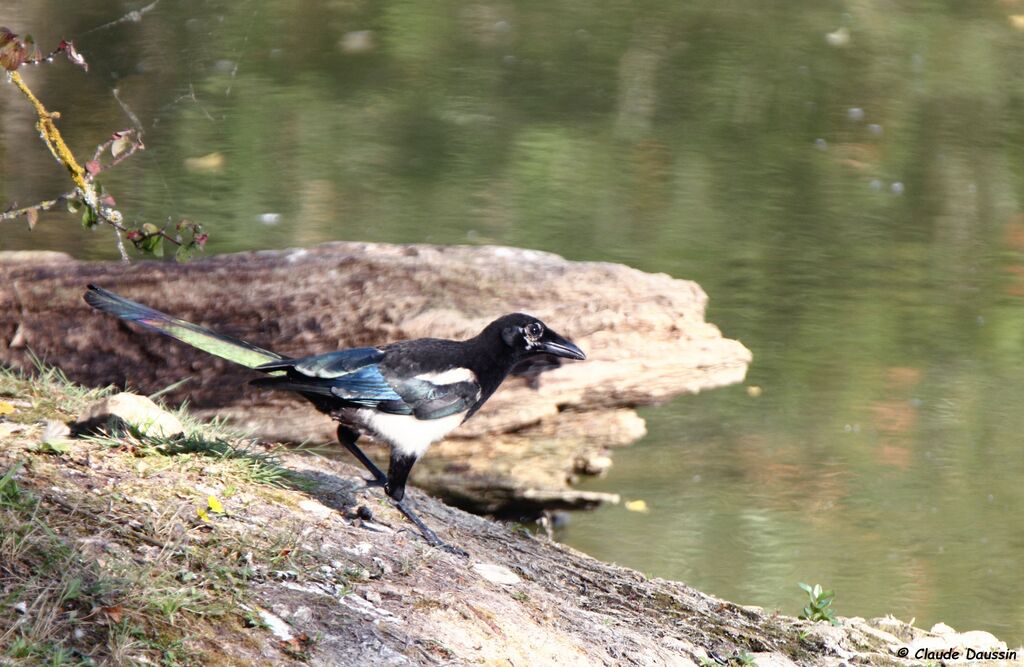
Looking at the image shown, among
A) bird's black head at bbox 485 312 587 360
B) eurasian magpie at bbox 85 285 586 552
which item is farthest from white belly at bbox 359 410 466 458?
bird's black head at bbox 485 312 587 360

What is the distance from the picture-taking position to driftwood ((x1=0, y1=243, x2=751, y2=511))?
4.03m

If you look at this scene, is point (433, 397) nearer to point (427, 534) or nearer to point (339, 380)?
point (339, 380)

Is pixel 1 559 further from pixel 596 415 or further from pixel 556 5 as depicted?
pixel 556 5

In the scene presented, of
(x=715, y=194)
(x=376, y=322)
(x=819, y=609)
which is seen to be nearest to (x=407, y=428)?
(x=376, y=322)

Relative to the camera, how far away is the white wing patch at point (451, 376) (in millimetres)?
3158

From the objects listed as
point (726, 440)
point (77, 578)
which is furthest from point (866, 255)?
point (77, 578)

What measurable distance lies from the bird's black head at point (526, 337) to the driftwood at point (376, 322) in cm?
69

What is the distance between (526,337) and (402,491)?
1.84 feet

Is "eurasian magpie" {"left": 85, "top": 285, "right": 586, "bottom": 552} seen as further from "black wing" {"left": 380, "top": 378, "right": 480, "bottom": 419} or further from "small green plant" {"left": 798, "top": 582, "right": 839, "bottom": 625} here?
"small green plant" {"left": 798, "top": 582, "right": 839, "bottom": 625}

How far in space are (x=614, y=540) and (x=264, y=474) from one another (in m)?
1.85

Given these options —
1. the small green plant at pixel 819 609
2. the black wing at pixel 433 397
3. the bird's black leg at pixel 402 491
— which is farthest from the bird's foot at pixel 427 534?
the small green plant at pixel 819 609

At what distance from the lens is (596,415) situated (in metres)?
4.27

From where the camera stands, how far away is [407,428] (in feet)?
10.3

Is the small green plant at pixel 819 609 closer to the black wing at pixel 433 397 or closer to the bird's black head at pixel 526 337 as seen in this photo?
the bird's black head at pixel 526 337
